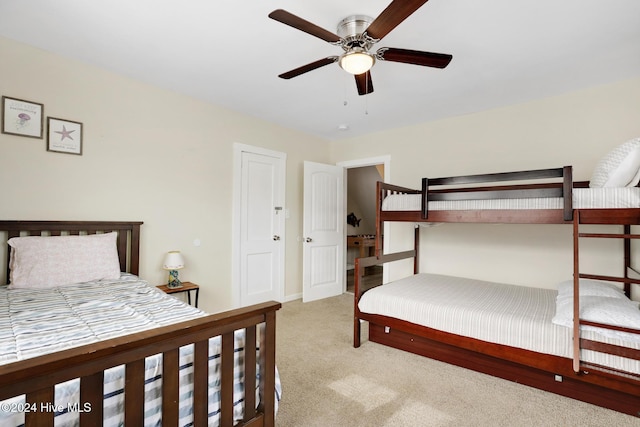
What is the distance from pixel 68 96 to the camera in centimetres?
253

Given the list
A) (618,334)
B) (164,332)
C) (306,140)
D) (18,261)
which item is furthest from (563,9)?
(18,261)

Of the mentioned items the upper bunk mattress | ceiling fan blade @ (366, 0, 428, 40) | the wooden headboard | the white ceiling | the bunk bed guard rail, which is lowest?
the wooden headboard

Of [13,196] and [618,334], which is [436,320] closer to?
[618,334]

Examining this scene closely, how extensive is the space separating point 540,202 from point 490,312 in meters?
0.88

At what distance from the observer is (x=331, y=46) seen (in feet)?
7.34

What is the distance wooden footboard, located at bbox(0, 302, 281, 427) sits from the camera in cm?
77

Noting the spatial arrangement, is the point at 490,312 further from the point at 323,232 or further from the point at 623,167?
the point at 323,232

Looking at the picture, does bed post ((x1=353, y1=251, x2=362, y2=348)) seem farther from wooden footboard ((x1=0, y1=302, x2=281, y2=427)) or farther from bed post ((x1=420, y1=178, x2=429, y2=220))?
wooden footboard ((x1=0, y1=302, x2=281, y2=427))

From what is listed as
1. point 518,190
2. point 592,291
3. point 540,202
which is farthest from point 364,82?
point 592,291

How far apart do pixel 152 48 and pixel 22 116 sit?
3.71 feet

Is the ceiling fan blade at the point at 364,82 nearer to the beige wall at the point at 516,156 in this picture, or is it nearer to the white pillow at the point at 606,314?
the beige wall at the point at 516,156

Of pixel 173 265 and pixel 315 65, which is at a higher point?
pixel 315 65

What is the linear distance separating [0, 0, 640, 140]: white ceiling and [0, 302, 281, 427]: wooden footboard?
1842 millimetres

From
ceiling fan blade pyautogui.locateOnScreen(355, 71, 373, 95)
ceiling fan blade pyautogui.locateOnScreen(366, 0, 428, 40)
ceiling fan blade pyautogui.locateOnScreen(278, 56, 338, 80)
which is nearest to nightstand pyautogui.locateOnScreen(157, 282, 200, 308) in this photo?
ceiling fan blade pyautogui.locateOnScreen(278, 56, 338, 80)
